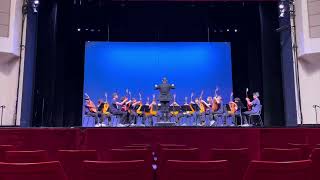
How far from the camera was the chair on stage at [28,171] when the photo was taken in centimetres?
191

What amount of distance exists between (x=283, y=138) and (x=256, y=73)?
8.13 m

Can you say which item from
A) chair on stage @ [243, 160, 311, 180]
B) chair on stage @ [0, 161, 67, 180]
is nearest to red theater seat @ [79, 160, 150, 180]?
chair on stage @ [0, 161, 67, 180]

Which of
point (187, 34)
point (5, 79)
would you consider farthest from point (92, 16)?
point (5, 79)

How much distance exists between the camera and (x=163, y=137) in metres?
5.38

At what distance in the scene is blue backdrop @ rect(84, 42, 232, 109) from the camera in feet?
45.6

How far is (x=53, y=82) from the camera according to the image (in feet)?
35.3

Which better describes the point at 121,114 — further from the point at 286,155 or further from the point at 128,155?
the point at 286,155

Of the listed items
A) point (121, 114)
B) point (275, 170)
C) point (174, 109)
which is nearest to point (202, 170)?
point (275, 170)

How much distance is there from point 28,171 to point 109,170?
0.44 meters

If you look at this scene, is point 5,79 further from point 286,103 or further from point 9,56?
point 286,103

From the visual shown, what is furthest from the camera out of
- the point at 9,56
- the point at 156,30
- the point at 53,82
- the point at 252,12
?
the point at 156,30

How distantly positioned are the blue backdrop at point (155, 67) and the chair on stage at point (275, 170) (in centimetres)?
1190

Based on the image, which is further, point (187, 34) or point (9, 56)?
point (187, 34)

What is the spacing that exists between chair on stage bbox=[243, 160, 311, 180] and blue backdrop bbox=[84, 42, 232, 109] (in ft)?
39.0
